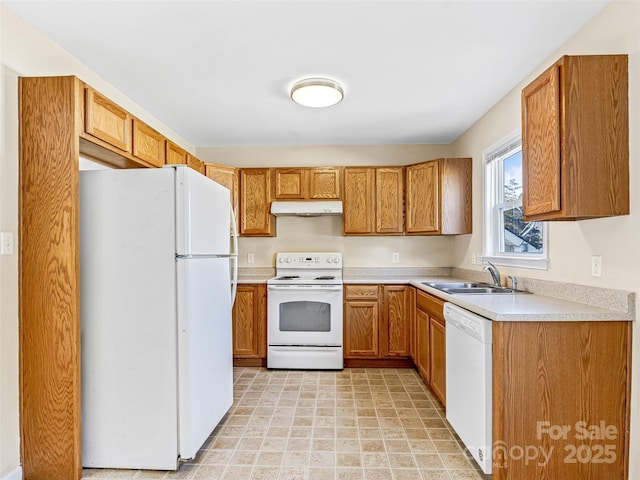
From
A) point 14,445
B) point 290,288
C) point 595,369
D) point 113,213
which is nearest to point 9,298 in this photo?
point 113,213

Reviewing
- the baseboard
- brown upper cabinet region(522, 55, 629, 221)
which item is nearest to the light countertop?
brown upper cabinet region(522, 55, 629, 221)

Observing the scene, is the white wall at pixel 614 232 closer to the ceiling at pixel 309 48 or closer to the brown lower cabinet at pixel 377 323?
the ceiling at pixel 309 48

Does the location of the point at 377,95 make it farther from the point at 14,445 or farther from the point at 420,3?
the point at 14,445

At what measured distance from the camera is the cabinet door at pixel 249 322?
3547 mm

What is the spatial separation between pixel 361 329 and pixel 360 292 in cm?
37

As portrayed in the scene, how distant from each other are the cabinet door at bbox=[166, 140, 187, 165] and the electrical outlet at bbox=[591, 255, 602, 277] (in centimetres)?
304

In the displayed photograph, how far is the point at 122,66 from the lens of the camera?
7.27ft

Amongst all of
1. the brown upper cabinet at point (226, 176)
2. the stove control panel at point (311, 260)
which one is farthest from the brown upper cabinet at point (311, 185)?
the stove control panel at point (311, 260)

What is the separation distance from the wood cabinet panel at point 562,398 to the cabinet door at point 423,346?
1187 millimetres

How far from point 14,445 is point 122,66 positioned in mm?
2175

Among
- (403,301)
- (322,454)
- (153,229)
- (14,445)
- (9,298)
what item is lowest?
(322,454)

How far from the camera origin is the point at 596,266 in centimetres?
175

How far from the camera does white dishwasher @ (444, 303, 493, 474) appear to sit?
1676mm

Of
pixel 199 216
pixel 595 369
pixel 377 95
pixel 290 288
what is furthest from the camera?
pixel 290 288
